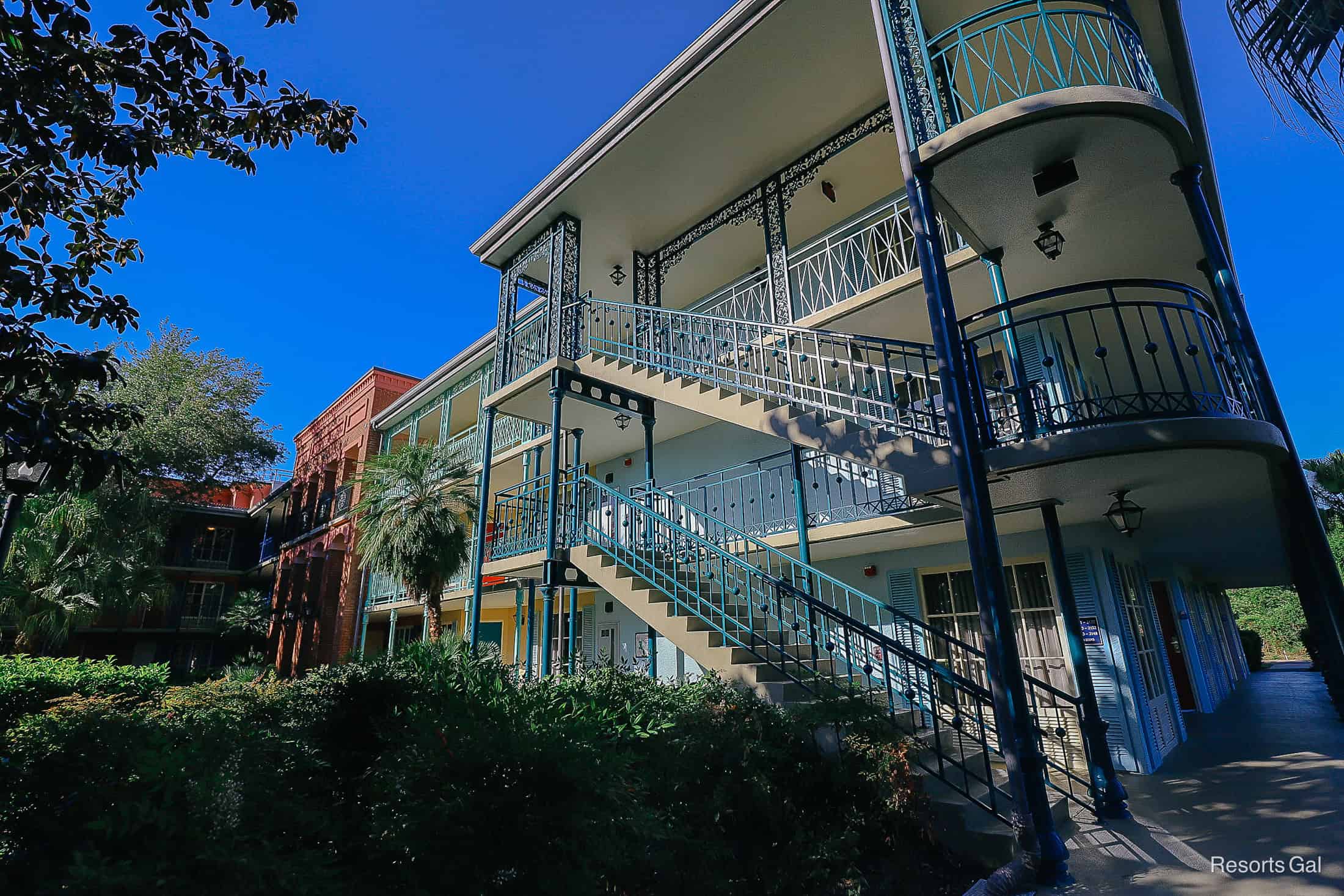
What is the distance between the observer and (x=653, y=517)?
27.7ft

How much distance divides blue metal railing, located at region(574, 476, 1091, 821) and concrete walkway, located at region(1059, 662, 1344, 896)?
52 centimetres

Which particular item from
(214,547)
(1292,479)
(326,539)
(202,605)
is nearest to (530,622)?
(1292,479)

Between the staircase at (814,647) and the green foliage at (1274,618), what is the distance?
32.5m

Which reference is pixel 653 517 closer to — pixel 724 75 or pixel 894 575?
pixel 894 575

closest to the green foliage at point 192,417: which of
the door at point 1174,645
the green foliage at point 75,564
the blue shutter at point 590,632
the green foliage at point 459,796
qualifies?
the green foliage at point 75,564

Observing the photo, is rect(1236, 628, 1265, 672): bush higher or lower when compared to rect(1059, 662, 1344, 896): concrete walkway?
higher

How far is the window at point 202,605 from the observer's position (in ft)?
93.3

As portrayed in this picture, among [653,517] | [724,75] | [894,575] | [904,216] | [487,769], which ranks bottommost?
[487,769]

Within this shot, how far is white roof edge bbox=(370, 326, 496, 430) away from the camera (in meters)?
17.8

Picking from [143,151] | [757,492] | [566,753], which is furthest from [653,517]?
[143,151]

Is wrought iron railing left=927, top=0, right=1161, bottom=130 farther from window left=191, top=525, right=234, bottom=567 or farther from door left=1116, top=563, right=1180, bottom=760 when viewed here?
window left=191, top=525, right=234, bottom=567

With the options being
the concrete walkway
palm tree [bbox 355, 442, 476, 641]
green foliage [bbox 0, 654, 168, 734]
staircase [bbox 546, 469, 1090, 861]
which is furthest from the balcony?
green foliage [bbox 0, 654, 168, 734]

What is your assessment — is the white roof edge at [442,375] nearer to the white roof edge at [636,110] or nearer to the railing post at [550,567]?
the white roof edge at [636,110]

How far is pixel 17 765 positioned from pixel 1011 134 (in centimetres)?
761
